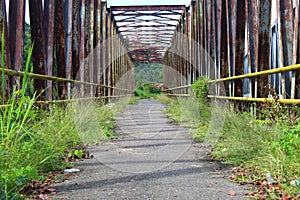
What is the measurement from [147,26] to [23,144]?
2509cm

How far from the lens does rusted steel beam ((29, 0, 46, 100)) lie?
6.04 metres

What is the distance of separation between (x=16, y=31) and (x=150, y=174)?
2.79 meters

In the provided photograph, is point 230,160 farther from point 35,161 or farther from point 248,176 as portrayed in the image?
point 35,161

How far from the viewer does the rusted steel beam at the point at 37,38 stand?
6.04 m

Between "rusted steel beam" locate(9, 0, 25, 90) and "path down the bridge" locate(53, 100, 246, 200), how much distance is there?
1.38 meters

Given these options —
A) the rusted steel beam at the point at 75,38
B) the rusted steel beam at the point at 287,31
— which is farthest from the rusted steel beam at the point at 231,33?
the rusted steel beam at the point at 75,38

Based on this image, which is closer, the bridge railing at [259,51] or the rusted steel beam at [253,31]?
the bridge railing at [259,51]

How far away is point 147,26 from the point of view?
2792 centimetres

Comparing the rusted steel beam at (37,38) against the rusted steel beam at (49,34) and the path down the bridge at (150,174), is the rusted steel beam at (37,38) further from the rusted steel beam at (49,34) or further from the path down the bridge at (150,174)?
the path down the bridge at (150,174)

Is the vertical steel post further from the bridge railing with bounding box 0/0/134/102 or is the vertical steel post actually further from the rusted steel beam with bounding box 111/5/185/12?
the rusted steel beam with bounding box 111/5/185/12

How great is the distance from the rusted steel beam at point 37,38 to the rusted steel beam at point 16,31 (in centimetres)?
53

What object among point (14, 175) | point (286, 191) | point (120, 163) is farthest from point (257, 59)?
point (14, 175)

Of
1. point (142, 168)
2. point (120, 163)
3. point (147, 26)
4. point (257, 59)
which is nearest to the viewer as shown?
point (142, 168)

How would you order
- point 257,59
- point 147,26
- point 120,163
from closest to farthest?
point 120,163 < point 257,59 < point 147,26
